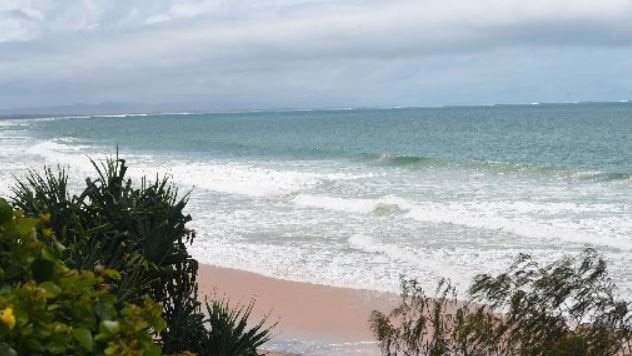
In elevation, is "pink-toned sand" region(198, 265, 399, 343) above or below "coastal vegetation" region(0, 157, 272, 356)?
below

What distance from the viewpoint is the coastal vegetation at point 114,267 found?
7.60 feet

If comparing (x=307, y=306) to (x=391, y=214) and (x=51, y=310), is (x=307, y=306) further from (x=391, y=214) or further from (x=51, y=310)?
(x=391, y=214)

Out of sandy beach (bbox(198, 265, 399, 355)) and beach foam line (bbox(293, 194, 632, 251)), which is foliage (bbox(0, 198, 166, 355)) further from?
beach foam line (bbox(293, 194, 632, 251))

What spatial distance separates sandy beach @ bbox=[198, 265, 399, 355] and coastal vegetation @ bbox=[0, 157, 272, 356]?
306 cm

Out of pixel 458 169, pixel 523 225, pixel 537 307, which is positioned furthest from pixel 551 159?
pixel 537 307

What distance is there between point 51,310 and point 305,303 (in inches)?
327

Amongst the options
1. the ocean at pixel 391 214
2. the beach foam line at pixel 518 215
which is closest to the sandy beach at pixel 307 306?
the ocean at pixel 391 214

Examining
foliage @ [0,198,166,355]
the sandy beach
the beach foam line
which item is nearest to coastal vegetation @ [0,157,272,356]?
foliage @ [0,198,166,355]

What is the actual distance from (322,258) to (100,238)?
26.2 ft

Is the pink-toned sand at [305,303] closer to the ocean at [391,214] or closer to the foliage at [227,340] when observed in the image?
the ocean at [391,214]

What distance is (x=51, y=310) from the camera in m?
2.25

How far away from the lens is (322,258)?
520 inches

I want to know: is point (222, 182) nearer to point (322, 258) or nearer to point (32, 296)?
point (322, 258)

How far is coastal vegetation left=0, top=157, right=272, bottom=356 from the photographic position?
2316 millimetres
